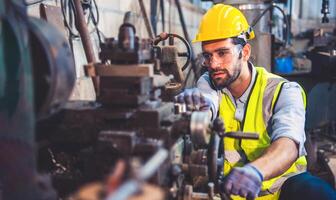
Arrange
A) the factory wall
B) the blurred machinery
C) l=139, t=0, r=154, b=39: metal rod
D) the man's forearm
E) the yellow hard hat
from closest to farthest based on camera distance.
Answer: the blurred machinery
the man's forearm
the yellow hard hat
the factory wall
l=139, t=0, r=154, b=39: metal rod

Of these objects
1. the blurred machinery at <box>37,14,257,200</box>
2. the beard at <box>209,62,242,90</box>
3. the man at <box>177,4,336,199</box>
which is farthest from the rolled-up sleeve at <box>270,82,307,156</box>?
the blurred machinery at <box>37,14,257,200</box>

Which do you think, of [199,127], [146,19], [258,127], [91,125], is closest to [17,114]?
[91,125]

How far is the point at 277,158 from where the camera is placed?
4.58ft

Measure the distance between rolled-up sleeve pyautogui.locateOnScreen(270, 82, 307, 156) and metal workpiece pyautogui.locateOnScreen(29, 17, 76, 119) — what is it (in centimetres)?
93

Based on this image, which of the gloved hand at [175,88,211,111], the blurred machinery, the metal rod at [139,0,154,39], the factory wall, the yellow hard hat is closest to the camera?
the blurred machinery

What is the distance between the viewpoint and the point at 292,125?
1529 mm

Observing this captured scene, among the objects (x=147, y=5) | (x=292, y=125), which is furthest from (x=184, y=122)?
(x=147, y=5)

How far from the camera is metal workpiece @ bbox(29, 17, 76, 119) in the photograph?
0.80 m

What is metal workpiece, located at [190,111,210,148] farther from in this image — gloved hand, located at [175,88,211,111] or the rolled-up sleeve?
the rolled-up sleeve

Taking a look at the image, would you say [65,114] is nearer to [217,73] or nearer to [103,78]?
[103,78]

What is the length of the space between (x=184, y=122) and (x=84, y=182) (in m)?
0.29

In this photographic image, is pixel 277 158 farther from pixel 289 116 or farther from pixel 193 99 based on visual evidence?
pixel 193 99

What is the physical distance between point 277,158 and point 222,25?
0.71m

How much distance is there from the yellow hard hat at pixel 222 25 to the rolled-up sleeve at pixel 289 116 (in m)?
0.34
